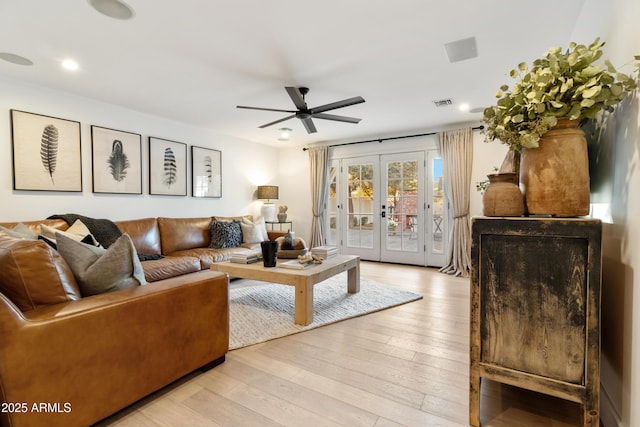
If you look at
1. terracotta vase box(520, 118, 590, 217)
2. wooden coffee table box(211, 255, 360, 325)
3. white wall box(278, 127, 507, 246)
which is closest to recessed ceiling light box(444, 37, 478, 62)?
terracotta vase box(520, 118, 590, 217)

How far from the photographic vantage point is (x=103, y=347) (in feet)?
4.22

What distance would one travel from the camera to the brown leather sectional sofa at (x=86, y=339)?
1.08 meters

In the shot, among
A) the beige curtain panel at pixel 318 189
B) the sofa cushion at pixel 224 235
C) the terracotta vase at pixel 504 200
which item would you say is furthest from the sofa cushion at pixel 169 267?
the terracotta vase at pixel 504 200

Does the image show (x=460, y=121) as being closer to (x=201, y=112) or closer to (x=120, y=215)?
(x=201, y=112)

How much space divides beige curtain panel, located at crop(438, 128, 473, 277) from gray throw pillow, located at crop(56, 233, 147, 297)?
4212 millimetres

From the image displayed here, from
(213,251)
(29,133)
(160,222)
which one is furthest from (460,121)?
(29,133)

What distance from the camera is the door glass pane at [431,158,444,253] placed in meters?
4.85

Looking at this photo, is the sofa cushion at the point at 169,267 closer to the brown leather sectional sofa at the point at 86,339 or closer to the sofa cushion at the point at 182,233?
the sofa cushion at the point at 182,233

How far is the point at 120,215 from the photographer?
152 inches

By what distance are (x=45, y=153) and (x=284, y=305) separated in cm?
302

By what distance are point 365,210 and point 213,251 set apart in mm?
2855

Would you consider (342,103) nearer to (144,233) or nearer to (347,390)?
(347,390)

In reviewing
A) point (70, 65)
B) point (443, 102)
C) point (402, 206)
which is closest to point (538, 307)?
point (443, 102)

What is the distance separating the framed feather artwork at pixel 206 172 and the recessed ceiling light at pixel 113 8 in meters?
2.79
